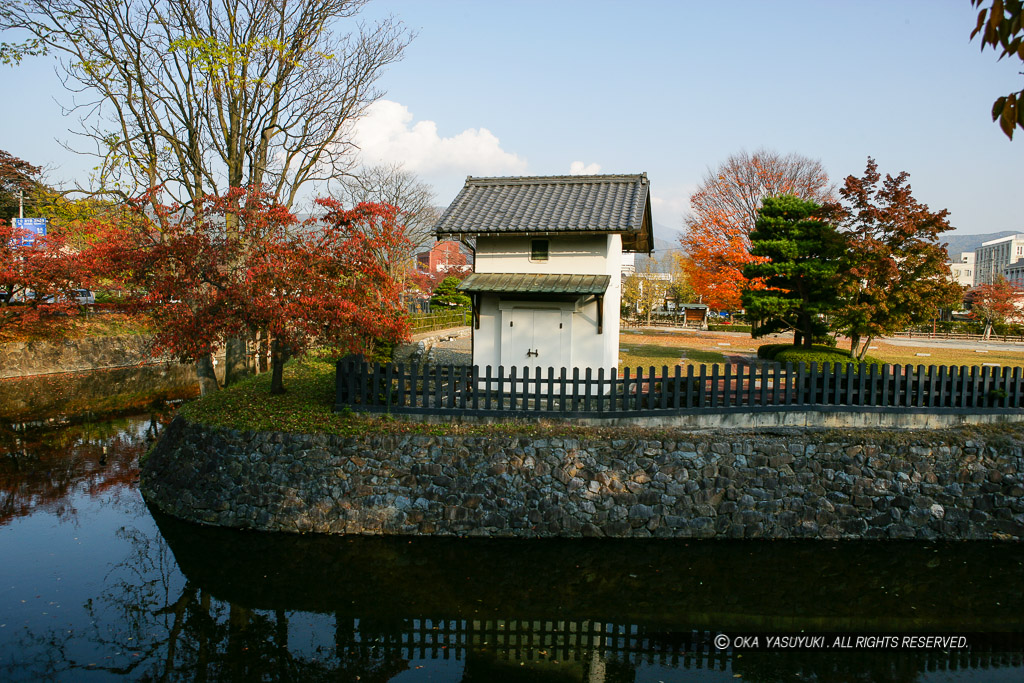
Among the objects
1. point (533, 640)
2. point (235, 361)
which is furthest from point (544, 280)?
point (235, 361)

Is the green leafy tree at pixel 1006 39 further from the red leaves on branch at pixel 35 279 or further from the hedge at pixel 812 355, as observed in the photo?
the red leaves on branch at pixel 35 279

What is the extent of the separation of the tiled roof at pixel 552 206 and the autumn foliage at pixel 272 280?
1.97m

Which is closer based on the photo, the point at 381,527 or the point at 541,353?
the point at 381,527

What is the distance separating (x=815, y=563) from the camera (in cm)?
Answer: 935

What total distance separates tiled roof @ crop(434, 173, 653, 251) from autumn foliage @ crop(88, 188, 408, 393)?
1.97 metres

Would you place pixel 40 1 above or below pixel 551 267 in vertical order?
above

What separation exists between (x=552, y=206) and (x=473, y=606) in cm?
903

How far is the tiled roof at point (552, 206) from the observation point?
12773 mm

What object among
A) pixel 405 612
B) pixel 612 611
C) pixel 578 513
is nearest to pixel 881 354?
pixel 578 513

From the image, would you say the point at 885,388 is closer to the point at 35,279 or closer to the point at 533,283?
the point at 533,283

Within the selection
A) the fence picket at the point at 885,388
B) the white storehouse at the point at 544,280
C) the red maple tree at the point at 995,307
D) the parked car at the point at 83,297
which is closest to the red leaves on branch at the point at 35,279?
the parked car at the point at 83,297

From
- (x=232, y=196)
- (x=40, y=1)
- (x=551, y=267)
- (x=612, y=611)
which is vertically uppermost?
(x=40, y=1)

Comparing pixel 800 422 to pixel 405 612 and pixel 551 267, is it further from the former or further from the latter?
pixel 405 612

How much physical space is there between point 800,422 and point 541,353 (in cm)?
528
